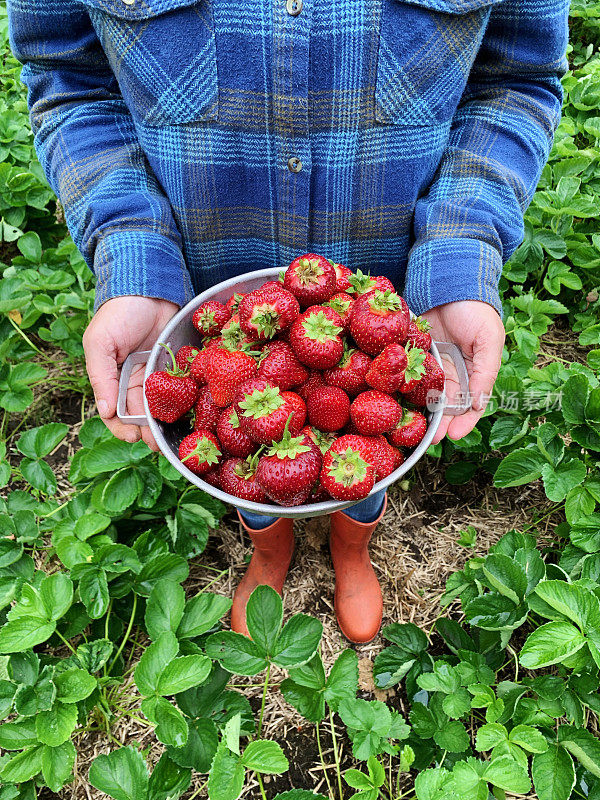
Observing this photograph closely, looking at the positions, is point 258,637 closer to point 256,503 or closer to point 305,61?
point 256,503

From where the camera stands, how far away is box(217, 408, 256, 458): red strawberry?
1084 mm

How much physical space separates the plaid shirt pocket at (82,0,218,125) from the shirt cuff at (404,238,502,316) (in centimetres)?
48

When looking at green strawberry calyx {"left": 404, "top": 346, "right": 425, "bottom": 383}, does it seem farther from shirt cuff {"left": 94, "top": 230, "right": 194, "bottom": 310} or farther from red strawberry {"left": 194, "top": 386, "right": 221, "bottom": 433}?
shirt cuff {"left": 94, "top": 230, "right": 194, "bottom": 310}

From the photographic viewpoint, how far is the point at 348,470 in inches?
39.1

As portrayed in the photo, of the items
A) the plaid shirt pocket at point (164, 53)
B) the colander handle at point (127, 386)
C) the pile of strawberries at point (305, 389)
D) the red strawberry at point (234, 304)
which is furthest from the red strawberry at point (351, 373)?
the plaid shirt pocket at point (164, 53)

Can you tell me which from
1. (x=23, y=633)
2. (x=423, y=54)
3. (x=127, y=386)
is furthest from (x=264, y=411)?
(x=23, y=633)

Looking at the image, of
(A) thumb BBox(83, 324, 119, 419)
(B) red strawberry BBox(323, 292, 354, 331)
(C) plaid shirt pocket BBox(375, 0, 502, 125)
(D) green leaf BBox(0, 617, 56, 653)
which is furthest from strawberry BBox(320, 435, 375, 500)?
(D) green leaf BBox(0, 617, 56, 653)

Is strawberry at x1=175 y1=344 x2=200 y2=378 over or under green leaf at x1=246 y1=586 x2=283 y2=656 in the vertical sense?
over

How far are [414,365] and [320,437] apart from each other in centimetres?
21

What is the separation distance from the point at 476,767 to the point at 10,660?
1.01m

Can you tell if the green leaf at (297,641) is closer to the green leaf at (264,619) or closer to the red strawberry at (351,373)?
the green leaf at (264,619)

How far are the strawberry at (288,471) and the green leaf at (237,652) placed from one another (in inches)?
14.5

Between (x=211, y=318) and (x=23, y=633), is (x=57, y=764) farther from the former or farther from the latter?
(x=211, y=318)

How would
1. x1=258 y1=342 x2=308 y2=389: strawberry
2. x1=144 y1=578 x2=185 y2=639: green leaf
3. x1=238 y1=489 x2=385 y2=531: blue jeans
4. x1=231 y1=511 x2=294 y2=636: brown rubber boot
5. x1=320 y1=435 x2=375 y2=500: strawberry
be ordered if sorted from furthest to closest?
x1=231 y1=511 x2=294 y2=636: brown rubber boot → x1=238 y1=489 x2=385 y2=531: blue jeans → x1=144 y1=578 x2=185 y2=639: green leaf → x1=258 y1=342 x2=308 y2=389: strawberry → x1=320 y1=435 x2=375 y2=500: strawberry
